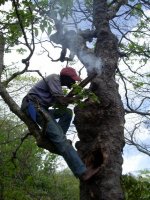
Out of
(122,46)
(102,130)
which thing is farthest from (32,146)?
(102,130)

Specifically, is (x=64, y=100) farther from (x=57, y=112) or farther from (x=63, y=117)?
(x=63, y=117)

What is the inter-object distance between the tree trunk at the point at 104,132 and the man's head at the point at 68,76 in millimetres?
265

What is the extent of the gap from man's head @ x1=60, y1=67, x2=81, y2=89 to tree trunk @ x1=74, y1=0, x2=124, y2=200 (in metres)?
0.27

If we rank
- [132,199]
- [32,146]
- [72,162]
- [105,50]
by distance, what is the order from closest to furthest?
[72,162] < [105,50] < [132,199] < [32,146]

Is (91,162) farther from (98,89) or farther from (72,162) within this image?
(98,89)

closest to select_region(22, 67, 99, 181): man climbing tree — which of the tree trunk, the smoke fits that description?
the tree trunk

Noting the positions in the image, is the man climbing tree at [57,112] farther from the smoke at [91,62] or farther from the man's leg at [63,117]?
the smoke at [91,62]

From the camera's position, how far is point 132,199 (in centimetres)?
606

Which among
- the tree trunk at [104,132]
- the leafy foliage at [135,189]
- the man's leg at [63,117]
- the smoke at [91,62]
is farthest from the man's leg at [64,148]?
the leafy foliage at [135,189]

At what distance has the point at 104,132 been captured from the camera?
4.40 m

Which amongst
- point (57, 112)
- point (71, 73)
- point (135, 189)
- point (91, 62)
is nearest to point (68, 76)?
point (71, 73)

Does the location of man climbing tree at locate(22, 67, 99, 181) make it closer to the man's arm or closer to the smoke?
the man's arm

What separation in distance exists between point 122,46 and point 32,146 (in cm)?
555

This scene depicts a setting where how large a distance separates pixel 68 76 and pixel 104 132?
861 millimetres
